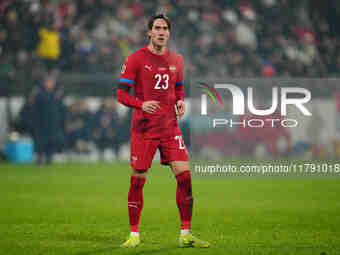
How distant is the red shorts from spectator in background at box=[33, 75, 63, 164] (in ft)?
43.6

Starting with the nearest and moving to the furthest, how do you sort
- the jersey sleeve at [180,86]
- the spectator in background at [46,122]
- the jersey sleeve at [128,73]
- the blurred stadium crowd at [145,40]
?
the jersey sleeve at [128,73] < the jersey sleeve at [180,86] < the spectator in background at [46,122] < the blurred stadium crowd at [145,40]

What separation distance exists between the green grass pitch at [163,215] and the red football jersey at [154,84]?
1173mm

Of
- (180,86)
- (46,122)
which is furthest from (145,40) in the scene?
(180,86)

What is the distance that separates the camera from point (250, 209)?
36.5 feet

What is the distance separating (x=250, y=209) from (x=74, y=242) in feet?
12.9

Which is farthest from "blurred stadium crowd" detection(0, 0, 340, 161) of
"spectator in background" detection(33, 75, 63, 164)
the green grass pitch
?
the green grass pitch

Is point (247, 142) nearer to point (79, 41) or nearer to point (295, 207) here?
point (295, 207)

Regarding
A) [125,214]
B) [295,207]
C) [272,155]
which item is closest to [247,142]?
[272,155]

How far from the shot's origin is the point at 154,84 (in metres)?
7.51

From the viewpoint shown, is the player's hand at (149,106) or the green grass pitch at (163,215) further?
the green grass pitch at (163,215)

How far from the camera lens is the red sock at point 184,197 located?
7.52m

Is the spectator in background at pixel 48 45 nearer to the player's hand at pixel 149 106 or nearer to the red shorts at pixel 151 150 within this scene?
the red shorts at pixel 151 150

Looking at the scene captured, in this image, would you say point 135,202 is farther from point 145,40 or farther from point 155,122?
point 145,40

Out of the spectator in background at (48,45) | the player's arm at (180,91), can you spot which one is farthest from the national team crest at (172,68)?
the spectator in background at (48,45)
